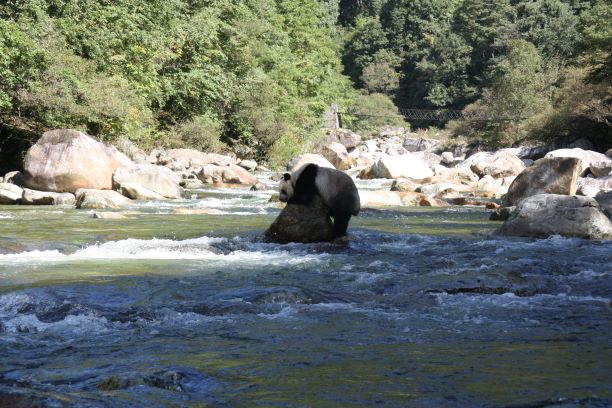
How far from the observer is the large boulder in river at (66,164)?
56.7 feet

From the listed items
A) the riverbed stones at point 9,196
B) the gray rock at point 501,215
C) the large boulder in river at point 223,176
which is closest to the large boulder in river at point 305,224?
the gray rock at point 501,215

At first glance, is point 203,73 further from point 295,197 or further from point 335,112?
point 335,112

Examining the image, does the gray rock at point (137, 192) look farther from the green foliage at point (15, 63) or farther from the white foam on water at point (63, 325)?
the white foam on water at point (63, 325)

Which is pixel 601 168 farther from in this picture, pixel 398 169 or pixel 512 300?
pixel 512 300

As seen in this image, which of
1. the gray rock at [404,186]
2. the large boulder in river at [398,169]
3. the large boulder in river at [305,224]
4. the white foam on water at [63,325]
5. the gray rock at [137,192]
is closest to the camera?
the white foam on water at [63,325]

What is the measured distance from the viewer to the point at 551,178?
626 inches

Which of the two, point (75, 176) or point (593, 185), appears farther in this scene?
point (593, 185)

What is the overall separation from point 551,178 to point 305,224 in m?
8.20

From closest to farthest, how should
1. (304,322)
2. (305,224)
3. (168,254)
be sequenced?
1. (304,322)
2. (168,254)
3. (305,224)

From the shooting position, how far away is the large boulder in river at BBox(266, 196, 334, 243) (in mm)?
10000

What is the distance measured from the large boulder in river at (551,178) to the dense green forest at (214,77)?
1204 cm

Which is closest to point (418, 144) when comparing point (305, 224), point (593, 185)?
point (593, 185)

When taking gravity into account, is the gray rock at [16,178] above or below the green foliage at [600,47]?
below

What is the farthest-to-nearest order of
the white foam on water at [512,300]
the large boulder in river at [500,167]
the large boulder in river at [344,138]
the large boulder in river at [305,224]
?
the large boulder in river at [344,138] < the large boulder in river at [500,167] < the large boulder in river at [305,224] < the white foam on water at [512,300]
